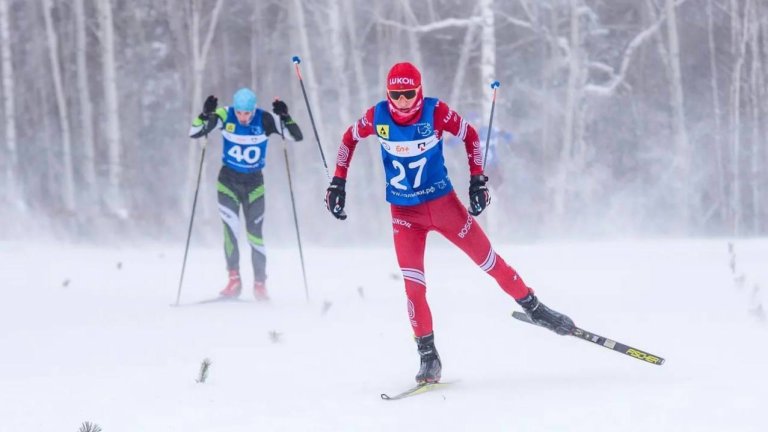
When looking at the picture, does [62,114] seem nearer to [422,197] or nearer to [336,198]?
[336,198]

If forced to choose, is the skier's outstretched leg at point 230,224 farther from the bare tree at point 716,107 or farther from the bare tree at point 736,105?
the bare tree at point 716,107

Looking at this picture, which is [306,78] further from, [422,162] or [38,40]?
[422,162]

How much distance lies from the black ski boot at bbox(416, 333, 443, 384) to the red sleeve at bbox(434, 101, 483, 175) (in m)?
1.00

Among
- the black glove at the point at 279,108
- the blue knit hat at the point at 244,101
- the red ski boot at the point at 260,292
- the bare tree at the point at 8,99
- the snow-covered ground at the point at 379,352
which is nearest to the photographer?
the snow-covered ground at the point at 379,352

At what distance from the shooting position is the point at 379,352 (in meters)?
5.87

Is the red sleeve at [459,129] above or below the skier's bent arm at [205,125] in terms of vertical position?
below

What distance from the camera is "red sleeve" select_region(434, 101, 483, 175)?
4.81 metres

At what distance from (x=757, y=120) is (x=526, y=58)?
498 cm

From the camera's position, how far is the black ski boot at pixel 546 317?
4805 mm

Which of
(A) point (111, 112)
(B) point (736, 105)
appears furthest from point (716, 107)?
(A) point (111, 112)

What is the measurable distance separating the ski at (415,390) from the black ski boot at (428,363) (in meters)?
0.03

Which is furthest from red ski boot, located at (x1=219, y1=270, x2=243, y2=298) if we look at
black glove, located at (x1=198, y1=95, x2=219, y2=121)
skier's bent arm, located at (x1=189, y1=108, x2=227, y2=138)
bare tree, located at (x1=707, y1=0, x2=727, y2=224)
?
bare tree, located at (x1=707, y1=0, x2=727, y2=224)

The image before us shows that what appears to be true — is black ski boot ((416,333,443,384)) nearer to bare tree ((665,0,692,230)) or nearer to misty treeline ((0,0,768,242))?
misty treeline ((0,0,768,242))

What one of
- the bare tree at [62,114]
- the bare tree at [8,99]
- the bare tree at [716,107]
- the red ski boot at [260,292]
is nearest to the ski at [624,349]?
the red ski boot at [260,292]
